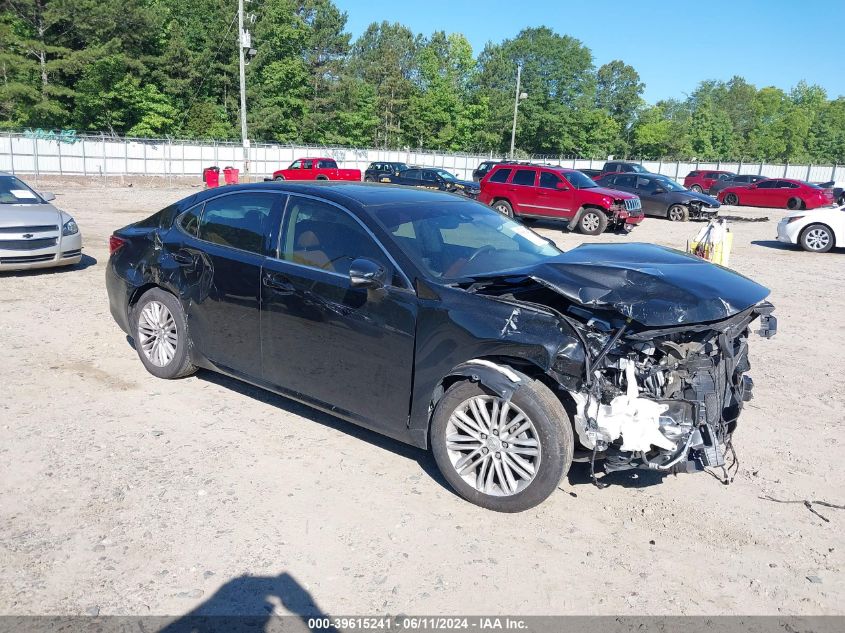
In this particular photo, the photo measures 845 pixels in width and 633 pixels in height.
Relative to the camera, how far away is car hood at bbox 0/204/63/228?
9.48 meters

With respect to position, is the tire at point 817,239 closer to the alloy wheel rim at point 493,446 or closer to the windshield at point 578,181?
the windshield at point 578,181

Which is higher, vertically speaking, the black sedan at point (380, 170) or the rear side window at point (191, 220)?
the black sedan at point (380, 170)

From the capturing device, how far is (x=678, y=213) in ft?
77.9

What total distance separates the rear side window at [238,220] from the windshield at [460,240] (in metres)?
0.99

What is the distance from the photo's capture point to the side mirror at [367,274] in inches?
159

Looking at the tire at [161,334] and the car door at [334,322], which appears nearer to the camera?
the car door at [334,322]

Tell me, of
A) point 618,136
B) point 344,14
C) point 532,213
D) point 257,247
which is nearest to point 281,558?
point 257,247

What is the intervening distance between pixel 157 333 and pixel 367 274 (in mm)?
2512

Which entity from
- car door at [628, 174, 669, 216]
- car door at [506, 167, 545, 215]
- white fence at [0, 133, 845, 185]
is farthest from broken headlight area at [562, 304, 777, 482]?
white fence at [0, 133, 845, 185]

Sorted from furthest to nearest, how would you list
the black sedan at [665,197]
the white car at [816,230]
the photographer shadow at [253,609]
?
the black sedan at [665,197] → the white car at [816,230] → the photographer shadow at [253,609]

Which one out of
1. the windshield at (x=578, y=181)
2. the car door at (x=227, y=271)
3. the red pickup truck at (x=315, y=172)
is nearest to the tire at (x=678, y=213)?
the windshield at (x=578, y=181)

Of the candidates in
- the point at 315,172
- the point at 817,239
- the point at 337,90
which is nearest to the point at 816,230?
the point at 817,239

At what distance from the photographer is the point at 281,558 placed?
3355 mm

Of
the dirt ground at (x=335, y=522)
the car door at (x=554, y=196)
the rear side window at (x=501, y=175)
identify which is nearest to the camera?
the dirt ground at (x=335, y=522)
